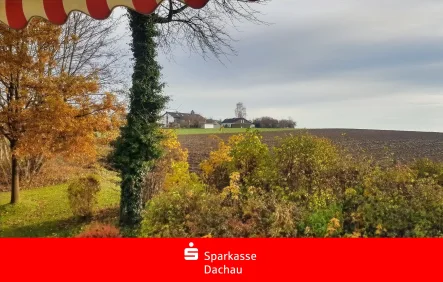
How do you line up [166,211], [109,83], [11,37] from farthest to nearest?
[109,83], [11,37], [166,211]

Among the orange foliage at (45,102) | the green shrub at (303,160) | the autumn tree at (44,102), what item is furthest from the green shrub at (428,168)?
the autumn tree at (44,102)

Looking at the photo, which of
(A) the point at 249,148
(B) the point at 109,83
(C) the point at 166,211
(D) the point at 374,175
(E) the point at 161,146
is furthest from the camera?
(B) the point at 109,83

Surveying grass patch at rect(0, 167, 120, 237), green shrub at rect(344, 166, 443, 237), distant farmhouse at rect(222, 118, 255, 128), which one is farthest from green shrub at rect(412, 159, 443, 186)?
A: grass patch at rect(0, 167, 120, 237)

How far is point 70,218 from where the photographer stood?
9.82m

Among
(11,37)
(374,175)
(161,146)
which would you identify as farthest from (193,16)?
(374,175)

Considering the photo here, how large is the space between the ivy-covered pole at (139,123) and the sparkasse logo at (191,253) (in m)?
3.69

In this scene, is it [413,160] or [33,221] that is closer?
[413,160]

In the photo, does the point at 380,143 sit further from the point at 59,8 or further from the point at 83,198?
the point at 83,198

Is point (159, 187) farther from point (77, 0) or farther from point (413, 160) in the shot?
point (413, 160)

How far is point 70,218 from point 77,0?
657 cm

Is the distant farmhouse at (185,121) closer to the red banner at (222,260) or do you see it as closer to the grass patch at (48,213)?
the grass patch at (48,213)

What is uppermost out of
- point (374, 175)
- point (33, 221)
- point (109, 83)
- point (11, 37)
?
point (11, 37)

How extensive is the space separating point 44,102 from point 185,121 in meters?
4.09

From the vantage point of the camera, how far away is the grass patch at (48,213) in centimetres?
912
